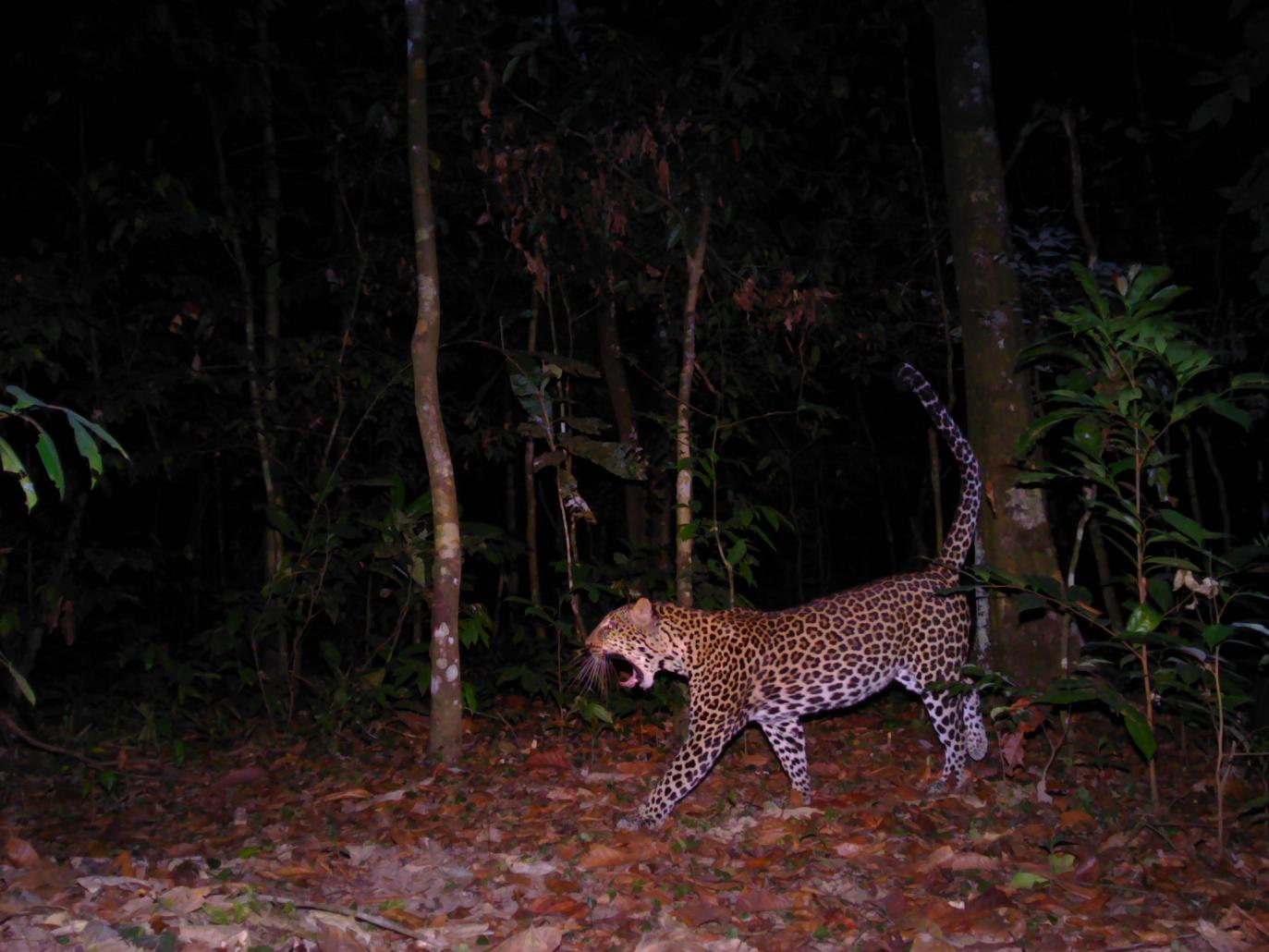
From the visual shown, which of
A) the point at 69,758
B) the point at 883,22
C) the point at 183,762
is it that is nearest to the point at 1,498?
the point at 69,758

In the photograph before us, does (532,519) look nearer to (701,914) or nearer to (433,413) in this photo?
(433,413)

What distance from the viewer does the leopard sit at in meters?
6.76

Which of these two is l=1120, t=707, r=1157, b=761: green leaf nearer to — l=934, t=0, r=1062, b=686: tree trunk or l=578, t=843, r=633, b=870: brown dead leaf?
l=934, t=0, r=1062, b=686: tree trunk

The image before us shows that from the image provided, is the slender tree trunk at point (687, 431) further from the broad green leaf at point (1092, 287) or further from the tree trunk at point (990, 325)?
the broad green leaf at point (1092, 287)

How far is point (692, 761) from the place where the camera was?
20.7 ft

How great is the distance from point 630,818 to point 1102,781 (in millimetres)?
2871

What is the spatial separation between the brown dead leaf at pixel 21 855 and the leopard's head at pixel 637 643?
3.23 meters

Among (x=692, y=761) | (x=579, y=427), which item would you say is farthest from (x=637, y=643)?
(x=579, y=427)

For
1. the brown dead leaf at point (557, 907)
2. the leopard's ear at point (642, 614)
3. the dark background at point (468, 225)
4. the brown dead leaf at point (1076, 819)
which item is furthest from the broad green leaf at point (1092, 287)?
the brown dead leaf at point (557, 907)

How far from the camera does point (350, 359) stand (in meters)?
9.54

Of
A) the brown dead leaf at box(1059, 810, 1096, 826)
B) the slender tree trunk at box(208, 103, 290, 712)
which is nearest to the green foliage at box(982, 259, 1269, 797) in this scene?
the brown dead leaf at box(1059, 810, 1096, 826)

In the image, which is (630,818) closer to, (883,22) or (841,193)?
(841,193)

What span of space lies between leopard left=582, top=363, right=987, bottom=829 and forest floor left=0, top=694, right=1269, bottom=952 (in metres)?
0.39

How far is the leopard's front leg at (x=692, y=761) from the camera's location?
6164 millimetres
